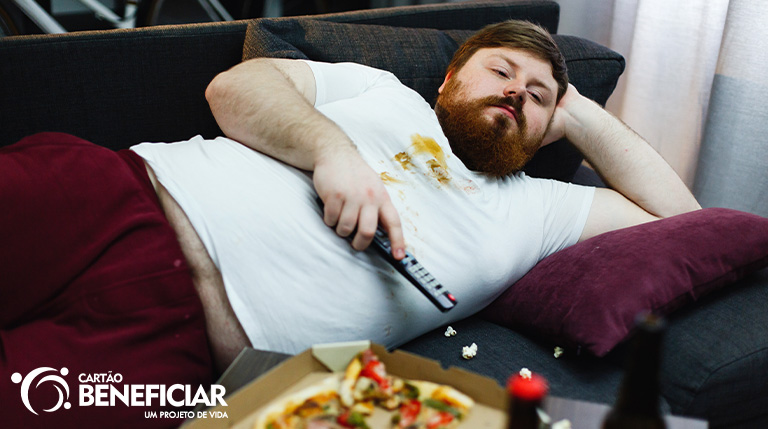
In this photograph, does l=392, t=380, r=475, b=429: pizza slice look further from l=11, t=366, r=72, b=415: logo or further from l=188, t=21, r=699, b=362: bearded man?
l=11, t=366, r=72, b=415: logo

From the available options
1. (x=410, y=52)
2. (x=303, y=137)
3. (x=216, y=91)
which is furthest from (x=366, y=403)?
(x=410, y=52)

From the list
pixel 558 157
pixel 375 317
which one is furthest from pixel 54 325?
pixel 558 157

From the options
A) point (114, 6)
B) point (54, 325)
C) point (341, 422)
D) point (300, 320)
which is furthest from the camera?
point (114, 6)

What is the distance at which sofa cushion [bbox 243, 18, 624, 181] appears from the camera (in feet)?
4.38

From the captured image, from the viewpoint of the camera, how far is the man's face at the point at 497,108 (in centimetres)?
124

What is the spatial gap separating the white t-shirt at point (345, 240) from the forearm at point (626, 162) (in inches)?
6.3

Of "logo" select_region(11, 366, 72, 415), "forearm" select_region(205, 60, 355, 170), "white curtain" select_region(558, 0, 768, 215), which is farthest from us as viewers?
"white curtain" select_region(558, 0, 768, 215)

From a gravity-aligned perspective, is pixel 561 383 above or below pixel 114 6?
below

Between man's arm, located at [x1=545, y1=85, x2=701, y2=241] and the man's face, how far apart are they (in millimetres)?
80

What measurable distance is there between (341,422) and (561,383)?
1.67 ft

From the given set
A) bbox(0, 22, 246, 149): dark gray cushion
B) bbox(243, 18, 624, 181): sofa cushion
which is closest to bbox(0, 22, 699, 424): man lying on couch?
bbox(243, 18, 624, 181): sofa cushion

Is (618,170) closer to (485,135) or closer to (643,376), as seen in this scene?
(485,135)

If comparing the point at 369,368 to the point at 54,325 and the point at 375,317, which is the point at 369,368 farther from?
the point at 54,325

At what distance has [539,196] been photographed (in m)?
1.24
